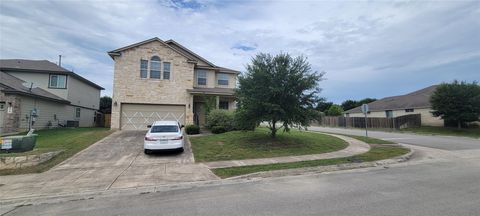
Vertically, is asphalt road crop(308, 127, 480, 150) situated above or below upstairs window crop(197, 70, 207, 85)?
below

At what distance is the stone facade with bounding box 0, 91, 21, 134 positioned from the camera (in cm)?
1827

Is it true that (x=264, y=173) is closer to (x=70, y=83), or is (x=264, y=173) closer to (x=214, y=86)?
(x=214, y=86)

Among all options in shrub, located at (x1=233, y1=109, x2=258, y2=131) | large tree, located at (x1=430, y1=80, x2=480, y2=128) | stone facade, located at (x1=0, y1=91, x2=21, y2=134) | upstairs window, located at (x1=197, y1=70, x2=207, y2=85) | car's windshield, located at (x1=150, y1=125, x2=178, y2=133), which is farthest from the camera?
large tree, located at (x1=430, y1=80, x2=480, y2=128)

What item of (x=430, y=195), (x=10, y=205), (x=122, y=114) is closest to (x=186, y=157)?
(x=10, y=205)

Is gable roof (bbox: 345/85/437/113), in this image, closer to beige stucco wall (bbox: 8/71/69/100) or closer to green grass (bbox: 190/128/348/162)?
green grass (bbox: 190/128/348/162)

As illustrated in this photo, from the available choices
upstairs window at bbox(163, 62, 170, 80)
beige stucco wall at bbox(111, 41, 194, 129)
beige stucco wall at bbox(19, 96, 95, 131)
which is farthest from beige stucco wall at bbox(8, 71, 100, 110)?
upstairs window at bbox(163, 62, 170, 80)

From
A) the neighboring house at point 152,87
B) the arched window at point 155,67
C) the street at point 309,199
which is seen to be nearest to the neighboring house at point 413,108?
the neighboring house at point 152,87

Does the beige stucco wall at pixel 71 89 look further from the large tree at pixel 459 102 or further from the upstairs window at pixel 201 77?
the large tree at pixel 459 102

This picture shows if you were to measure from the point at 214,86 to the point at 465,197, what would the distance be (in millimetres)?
20601

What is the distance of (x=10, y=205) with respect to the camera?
18.6 ft

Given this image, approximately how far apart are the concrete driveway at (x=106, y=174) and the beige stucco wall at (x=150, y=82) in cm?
865

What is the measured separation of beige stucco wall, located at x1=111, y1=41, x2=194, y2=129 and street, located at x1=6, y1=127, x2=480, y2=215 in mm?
15222

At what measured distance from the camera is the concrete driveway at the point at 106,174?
22.4 ft

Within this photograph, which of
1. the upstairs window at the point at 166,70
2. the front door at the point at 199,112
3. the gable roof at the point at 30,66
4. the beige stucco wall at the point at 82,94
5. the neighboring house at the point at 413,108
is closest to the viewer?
the upstairs window at the point at 166,70
